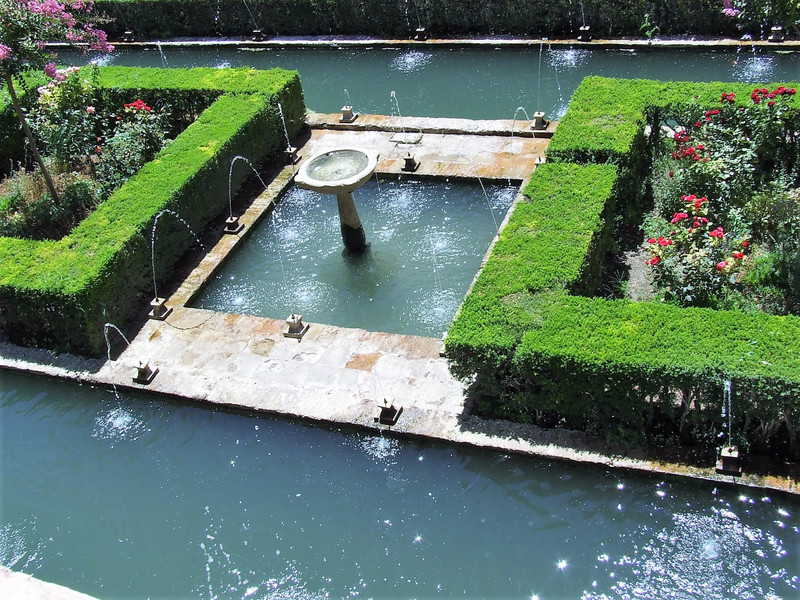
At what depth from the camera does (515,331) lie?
833 cm

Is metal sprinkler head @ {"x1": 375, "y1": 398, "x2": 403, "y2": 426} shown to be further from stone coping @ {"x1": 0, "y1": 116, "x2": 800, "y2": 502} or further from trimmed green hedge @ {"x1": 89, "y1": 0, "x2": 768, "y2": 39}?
trimmed green hedge @ {"x1": 89, "y1": 0, "x2": 768, "y2": 39}

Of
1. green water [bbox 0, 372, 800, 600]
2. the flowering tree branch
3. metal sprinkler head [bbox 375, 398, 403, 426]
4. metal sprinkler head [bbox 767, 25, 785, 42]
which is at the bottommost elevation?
green water [bbox 0, 372, 800, 600]

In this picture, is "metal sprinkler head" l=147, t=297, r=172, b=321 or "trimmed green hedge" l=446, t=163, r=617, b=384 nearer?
"trimmed green hedge" l=446, t=163, r=617, b=384

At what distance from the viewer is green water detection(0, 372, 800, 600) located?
716 cm

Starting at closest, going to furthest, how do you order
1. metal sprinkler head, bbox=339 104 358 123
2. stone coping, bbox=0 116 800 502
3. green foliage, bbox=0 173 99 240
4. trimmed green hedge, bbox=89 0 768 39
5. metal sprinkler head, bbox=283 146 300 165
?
stone coping, bbox=0 116 800 502 < green foliage, bbox=0 173 99 240 < metal sprinkler head, bbox=283 146 300 165 < metal sprinkler head, bbox=339 104 358 123 < trimmed green hedge, bbox=89 0 768 39

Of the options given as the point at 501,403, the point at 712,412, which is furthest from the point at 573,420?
the point at 712,412

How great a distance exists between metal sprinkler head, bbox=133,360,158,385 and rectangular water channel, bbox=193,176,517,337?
152 cm

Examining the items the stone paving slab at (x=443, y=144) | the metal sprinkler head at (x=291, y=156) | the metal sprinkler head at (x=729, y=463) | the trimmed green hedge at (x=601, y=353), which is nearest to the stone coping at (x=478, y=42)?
the stone paving slab at (x=443, y=144)

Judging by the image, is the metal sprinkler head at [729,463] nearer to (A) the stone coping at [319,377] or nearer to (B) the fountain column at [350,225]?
(A) the stone coping at [319,377]

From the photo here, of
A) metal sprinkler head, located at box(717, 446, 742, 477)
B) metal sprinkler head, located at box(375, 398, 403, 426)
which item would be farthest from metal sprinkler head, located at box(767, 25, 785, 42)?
metal sprinkler head, located at box(375, 398, 403, 426)

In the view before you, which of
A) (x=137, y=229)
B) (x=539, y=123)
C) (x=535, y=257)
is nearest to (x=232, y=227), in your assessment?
(x=137, y=229)

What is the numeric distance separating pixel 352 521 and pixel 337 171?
5234 mm

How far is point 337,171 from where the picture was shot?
11305 millimetres

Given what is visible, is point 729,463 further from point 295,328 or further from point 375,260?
point 375,260
